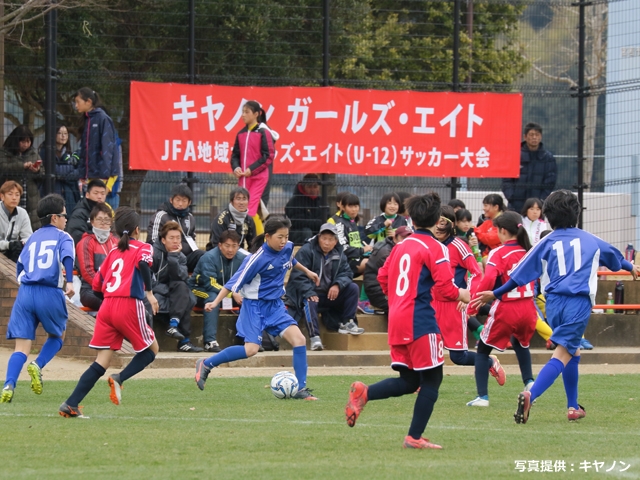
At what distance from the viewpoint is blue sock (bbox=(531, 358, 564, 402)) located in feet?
27.9

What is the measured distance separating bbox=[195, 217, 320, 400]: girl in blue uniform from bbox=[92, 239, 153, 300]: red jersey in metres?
1.28

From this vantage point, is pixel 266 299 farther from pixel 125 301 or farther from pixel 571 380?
pixel 571 380

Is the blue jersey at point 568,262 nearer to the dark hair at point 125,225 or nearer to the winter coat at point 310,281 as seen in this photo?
the dark hair at point 125,225

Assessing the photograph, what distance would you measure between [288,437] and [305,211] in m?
8.95

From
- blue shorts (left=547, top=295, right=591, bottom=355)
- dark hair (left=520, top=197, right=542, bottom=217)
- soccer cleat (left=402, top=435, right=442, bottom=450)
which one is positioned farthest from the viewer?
dark hair (left=520, top=197, right=542, bottom=217)

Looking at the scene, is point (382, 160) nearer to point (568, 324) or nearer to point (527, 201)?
point (527, 201)

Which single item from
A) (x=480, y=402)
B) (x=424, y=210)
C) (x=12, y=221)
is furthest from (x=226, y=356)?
(x=12, y=221)

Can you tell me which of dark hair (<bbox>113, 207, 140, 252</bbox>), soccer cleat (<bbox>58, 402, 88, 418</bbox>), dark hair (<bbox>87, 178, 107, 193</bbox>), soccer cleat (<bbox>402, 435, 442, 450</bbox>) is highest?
dark hair (<bbox>87, 178, 107, 193</bbox>)

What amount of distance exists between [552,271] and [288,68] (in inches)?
361

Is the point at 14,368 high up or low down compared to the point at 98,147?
down

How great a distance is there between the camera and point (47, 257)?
10.3 m

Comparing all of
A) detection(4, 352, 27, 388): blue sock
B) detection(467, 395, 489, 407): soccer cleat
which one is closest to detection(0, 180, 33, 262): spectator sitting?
detection(4, 352, 27, 388): blue sock

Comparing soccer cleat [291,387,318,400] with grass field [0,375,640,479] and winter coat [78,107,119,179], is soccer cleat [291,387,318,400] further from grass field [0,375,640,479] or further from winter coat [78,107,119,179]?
winter coat [78,107,119,179]

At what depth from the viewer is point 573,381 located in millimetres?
9023
